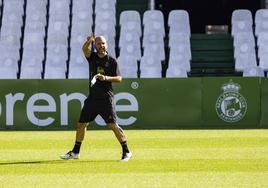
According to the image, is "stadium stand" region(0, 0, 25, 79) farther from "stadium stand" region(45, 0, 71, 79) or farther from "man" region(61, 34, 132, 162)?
"man" region(61, 34, 132, 162)

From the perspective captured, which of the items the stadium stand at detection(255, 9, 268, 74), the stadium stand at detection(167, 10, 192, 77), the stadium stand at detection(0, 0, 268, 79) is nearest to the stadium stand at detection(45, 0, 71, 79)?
the stadium stand at detection(0, 0, 268, 79)

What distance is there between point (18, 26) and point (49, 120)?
6868 millimetres

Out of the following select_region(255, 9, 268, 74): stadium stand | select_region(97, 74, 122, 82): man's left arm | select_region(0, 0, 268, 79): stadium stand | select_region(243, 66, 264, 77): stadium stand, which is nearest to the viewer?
select_region(97, 74, 122, 82): man's left arm

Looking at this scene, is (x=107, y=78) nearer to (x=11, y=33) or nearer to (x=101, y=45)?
(x=101, y=45)

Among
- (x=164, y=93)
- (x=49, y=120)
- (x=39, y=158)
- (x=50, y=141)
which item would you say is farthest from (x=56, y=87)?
(x=39, y=158)

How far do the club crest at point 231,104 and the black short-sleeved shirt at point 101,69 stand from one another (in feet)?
23.5

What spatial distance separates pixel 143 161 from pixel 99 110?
0.94 meters

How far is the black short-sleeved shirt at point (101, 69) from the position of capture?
966 cm

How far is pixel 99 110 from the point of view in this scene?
978 centimetres

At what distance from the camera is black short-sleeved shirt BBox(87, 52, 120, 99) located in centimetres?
966

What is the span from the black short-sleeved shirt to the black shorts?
86 mm

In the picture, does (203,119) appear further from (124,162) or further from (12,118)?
(124,162)

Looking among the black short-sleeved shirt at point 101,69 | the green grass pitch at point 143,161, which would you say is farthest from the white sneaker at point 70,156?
the black short-sleeved shirt at point 101,69

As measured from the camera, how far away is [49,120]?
16.4 m
